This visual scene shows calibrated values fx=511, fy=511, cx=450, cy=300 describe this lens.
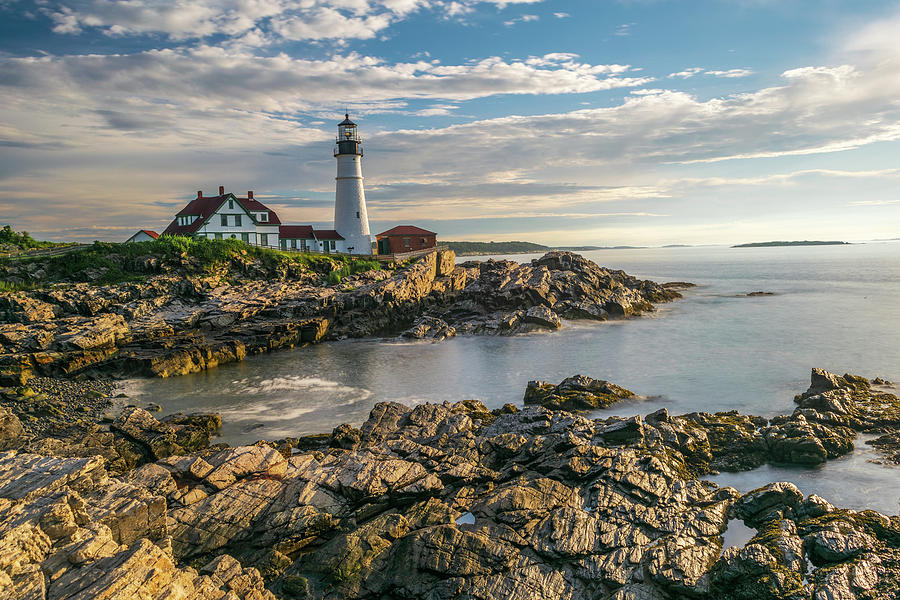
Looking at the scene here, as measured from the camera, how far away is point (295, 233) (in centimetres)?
5347

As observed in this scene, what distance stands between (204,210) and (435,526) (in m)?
47.3

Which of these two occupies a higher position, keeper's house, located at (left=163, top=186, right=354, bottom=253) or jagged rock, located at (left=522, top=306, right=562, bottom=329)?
keeper's house, located at (left=163, top=186, right=354, bottom=253)

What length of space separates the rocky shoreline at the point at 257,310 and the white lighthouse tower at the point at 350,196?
22.9 ft

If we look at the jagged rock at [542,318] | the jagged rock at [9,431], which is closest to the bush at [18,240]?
the jagged rock at [9,431]

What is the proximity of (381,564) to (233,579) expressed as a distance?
2.27 meters

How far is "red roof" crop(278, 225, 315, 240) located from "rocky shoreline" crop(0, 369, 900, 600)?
41738 mm

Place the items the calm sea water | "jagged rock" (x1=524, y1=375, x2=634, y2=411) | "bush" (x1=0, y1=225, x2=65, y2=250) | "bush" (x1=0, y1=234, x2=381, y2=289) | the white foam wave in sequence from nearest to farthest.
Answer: the calm sea water → "jagged rock" (x1=524, y1=375, x2=634, y2=411) → the white foam wave → "bush" (x1=0, y1=234, x2=381, y2=289) → "bush" (x1=0, y1=225, x2=65, y2=250)

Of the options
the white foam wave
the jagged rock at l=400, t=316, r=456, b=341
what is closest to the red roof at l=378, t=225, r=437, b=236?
the jagged rock at l=400, t=316, r=456, b=341

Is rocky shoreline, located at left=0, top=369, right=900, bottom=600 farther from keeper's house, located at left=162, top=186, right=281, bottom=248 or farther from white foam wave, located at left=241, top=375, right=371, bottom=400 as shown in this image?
keeper's house, located at left=162, top=186, right=281, bottom=248

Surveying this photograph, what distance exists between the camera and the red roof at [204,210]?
47.4 m

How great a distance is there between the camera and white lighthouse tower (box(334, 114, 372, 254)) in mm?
50438

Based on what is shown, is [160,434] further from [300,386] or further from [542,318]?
[542,318]

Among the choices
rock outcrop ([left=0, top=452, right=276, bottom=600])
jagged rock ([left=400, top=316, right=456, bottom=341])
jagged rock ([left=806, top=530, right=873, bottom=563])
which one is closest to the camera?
rock outcrop ([left=0, top=452, right=276, bottom=600])

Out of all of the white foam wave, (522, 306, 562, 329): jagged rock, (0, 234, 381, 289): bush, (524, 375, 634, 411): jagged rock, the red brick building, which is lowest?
the white foam wave
